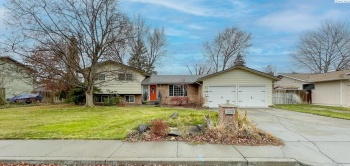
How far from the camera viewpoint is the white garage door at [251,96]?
19.6m

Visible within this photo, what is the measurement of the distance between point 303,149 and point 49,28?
17.3 meters

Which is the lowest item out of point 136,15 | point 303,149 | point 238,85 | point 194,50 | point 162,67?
point 303,149

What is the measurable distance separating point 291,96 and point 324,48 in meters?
16.9

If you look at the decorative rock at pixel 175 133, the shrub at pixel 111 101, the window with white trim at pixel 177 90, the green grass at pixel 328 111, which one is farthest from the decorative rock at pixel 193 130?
the window with white trim at pixel 177 90

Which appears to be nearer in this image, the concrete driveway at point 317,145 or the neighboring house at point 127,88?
the concrete driveway at point 317,145

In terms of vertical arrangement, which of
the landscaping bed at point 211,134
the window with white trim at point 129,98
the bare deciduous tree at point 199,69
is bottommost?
the landscaping bed at point 211,134

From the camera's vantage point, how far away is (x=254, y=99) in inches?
776

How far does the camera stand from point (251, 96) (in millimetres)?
19750

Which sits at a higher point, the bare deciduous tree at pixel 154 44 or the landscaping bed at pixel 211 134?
the bare deciduous tree at pixel 154 44

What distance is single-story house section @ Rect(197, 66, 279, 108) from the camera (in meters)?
19.7

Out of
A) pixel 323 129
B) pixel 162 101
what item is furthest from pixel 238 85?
pixel 323 129

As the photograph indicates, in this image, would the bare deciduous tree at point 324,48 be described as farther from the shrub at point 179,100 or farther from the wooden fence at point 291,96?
the shrub at point 179,100

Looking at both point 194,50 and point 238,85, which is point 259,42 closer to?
point 194,50

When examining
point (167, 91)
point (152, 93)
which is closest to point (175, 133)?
point (167, 91)
